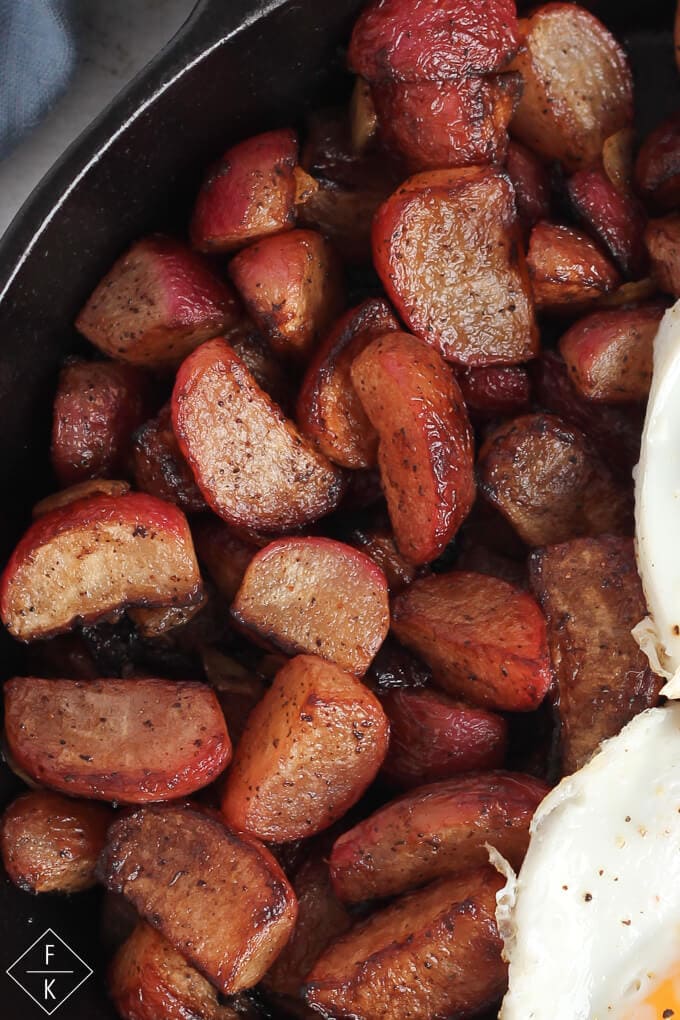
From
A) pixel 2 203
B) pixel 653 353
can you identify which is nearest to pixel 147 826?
pixel 653 353

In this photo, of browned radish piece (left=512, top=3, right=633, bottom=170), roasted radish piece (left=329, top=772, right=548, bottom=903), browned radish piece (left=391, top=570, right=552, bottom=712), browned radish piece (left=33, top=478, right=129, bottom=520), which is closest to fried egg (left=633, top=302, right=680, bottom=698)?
browned radish piece (left=391, top=570, right=552, bottom=712)

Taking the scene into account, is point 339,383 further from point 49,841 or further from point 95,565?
point 49,841

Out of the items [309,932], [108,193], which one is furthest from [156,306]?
[309,932]

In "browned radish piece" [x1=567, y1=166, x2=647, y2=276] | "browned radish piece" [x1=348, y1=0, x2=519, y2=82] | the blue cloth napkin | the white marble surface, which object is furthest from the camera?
the white marble surface

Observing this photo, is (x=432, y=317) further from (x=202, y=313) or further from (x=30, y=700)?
(x=30, y=700)

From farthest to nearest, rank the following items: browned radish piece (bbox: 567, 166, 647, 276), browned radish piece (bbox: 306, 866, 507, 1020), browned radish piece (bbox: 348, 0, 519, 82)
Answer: browned radish piece (bbox: 567, 166, 647, 276) < browned radish piece (bbox: 348, 0, 519, 82) < browned radish piece (bbox: 306, 866, 507, 1020)

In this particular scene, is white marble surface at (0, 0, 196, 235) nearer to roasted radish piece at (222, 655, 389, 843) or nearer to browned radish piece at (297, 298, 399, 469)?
browned radish piece at (297, 298, 399, 469)
